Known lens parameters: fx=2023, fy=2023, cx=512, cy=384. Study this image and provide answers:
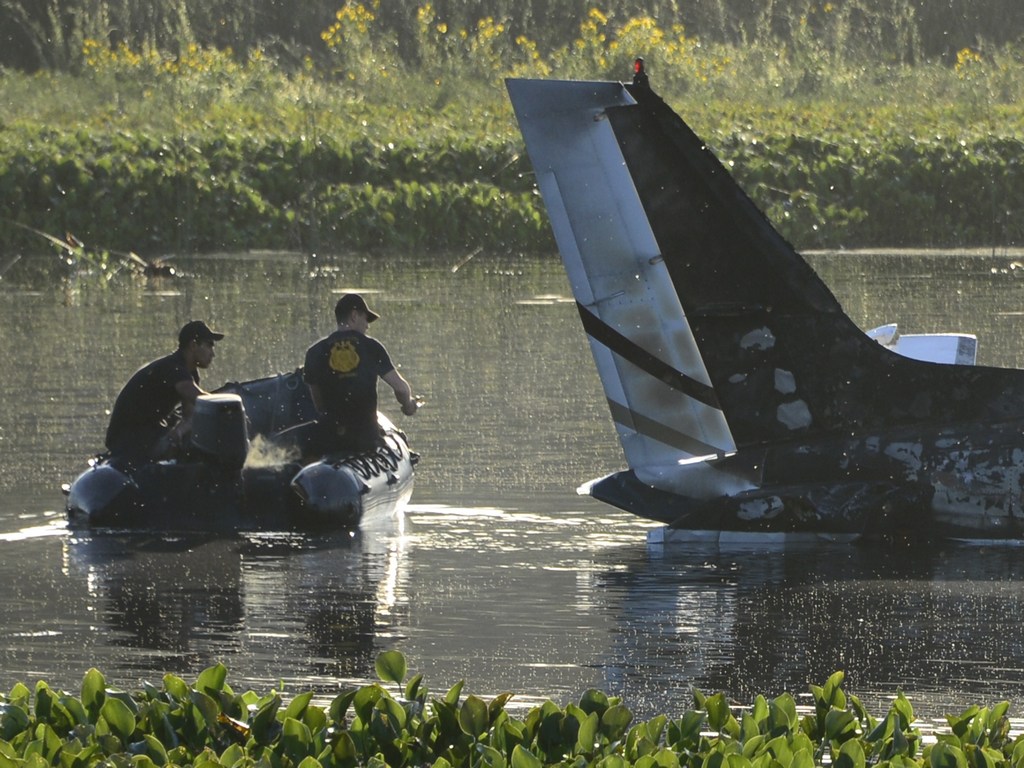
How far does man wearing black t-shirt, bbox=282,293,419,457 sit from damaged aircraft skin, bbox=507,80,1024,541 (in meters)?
2.44

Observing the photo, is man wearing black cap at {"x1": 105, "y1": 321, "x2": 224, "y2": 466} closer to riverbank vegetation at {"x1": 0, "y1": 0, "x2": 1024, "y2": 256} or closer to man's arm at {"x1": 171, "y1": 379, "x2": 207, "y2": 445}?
man's arm at {"x1": 171, "y1": 379, "x2": 207, "y2": 445}

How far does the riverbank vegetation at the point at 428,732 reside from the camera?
5.71m

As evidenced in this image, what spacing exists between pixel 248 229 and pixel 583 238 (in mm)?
26604

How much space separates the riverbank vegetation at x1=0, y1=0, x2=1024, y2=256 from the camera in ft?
124

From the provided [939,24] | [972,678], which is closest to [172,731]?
[972,678]

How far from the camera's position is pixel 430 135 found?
135 ft

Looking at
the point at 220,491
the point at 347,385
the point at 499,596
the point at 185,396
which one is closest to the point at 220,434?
the point at 220,491

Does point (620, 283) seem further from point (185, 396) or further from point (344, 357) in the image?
point (185, 396)

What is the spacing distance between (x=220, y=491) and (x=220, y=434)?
358 millimetres

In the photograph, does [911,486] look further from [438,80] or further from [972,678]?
[438,80]

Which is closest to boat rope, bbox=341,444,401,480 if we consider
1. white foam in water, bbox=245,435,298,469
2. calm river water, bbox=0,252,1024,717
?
calm river water, bbox=0,252,1024,717

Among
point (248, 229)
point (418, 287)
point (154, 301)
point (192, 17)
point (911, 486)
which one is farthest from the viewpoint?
point (192, 17)

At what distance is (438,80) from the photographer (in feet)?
150

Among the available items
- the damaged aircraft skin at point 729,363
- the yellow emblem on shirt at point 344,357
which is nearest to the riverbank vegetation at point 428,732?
the damaged aircraft skin at point 729,363
